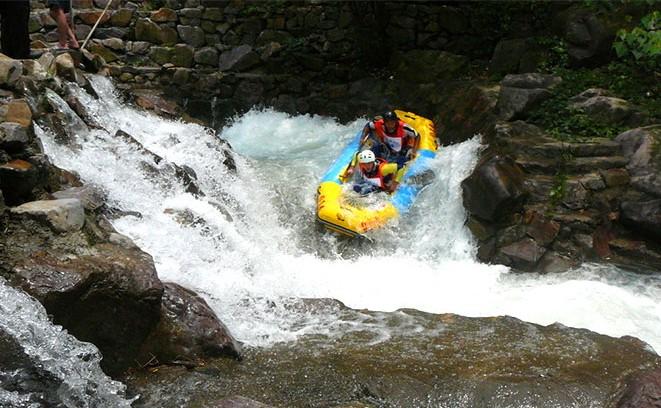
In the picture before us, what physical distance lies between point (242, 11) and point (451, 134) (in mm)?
4487

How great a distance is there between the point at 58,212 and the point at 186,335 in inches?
45.3

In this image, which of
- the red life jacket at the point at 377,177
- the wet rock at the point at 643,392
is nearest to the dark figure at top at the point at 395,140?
the red life jacket at the point at 377,177

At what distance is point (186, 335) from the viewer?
4.28 metres

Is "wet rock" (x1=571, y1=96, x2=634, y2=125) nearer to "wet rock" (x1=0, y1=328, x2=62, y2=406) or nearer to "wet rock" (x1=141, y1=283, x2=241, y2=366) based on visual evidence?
"wet rock" (x1=141, y1=283, x2=241, y2=366)

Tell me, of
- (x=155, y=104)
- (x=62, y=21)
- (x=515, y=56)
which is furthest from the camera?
(x=515, y=56)

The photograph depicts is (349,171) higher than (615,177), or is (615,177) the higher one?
(615,177)

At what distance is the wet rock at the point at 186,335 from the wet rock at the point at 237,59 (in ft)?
24.3

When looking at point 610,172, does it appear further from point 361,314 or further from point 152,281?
point 152,281

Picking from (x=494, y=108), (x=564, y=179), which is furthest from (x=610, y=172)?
(x=494, y=108)

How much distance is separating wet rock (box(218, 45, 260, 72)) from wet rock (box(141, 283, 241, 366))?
7.39m

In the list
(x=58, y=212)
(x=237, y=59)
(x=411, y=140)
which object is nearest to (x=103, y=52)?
(x=237, y=59)

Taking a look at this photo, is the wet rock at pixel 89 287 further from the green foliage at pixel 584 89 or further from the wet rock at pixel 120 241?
the green foliage at pixel 584 89

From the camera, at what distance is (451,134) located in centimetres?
936

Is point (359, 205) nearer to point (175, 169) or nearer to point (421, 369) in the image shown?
point (175, 169)
